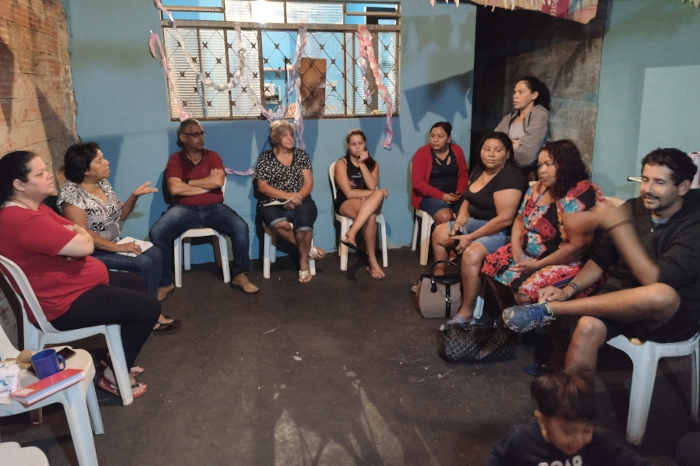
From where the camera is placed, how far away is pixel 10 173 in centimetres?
202

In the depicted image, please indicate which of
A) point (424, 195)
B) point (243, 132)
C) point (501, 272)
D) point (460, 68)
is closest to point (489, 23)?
point (460, 68)

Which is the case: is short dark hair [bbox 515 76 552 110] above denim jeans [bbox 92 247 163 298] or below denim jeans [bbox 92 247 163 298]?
above

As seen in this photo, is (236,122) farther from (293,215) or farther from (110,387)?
(110,387)

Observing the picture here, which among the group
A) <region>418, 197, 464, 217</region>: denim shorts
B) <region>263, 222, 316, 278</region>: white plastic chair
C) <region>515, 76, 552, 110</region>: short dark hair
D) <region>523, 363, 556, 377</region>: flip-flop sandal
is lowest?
<region>523, 363, 556, 377</region>: flip-flop sandal

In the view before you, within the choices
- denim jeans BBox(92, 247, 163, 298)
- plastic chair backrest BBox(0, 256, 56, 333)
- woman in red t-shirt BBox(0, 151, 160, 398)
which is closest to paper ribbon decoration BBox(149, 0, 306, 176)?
denim jeans BBox(92, 247, 163, 298)

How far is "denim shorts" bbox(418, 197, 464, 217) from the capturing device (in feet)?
12.9

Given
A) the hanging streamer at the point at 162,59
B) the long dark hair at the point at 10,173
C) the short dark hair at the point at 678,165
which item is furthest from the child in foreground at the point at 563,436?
the hanging streamer at the point at 162,59

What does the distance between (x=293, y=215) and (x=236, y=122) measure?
0.90m

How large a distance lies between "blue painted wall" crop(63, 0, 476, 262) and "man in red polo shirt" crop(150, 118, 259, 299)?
28cm

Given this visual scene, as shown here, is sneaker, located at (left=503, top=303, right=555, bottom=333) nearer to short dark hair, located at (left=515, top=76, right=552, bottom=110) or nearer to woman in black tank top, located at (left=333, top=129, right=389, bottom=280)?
woman in black tank top, located at (left=333, top=129, right=389, bottom=280)

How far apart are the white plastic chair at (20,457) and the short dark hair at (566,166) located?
93.1 inches

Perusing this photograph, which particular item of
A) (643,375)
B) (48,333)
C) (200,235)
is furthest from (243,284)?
(643,375)

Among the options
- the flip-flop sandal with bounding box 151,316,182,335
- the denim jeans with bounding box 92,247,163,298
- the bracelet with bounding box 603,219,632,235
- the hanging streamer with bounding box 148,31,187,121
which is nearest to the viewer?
the bracelet with bounding box 603,219,632,235

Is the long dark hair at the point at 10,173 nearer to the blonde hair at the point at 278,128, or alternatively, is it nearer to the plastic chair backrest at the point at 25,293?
the plastic chair backrest at the point at 25,293
